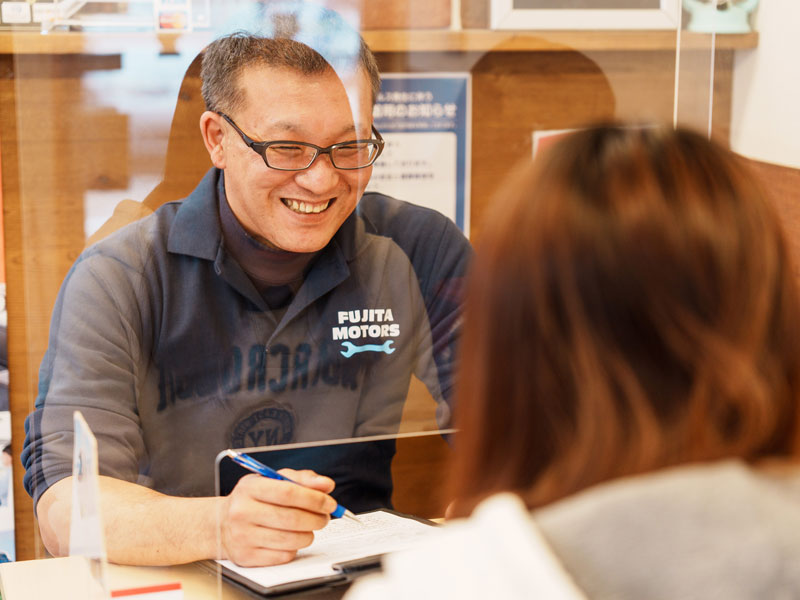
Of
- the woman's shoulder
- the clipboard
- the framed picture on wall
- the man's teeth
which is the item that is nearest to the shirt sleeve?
the man's teeth

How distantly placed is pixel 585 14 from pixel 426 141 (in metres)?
0.37

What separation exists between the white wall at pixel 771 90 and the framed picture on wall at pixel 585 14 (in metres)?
0.18

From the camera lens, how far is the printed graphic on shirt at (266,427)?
159 cm

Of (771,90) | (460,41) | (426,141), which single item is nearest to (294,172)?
(426,141)

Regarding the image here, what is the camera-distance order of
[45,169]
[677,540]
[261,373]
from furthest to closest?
[261,373] < [45,169] < [677,540]

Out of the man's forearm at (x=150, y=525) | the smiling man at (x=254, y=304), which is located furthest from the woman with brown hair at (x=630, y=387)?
the smiling man at (x=254, y=304)

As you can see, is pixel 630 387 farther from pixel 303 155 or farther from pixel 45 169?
pixel 45 169

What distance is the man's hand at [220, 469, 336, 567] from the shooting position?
107cm

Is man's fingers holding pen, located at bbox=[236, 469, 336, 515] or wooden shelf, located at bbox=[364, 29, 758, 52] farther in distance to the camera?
wooden shelf, located at bbox=[364, 29, 758, 52]

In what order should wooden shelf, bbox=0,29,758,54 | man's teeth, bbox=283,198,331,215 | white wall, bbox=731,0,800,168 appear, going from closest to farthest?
wooden shelf, bbox=0,29,758,54 < man's teeth, bbox=283,198,331,215 < white wall, bbox=731,0,800,168

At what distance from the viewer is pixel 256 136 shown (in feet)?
4.81

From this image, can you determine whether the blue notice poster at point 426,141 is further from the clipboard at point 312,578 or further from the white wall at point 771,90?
the clipboard at point 312,578

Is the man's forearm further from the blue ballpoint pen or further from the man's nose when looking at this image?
the man's nose

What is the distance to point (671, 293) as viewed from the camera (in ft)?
1.80
